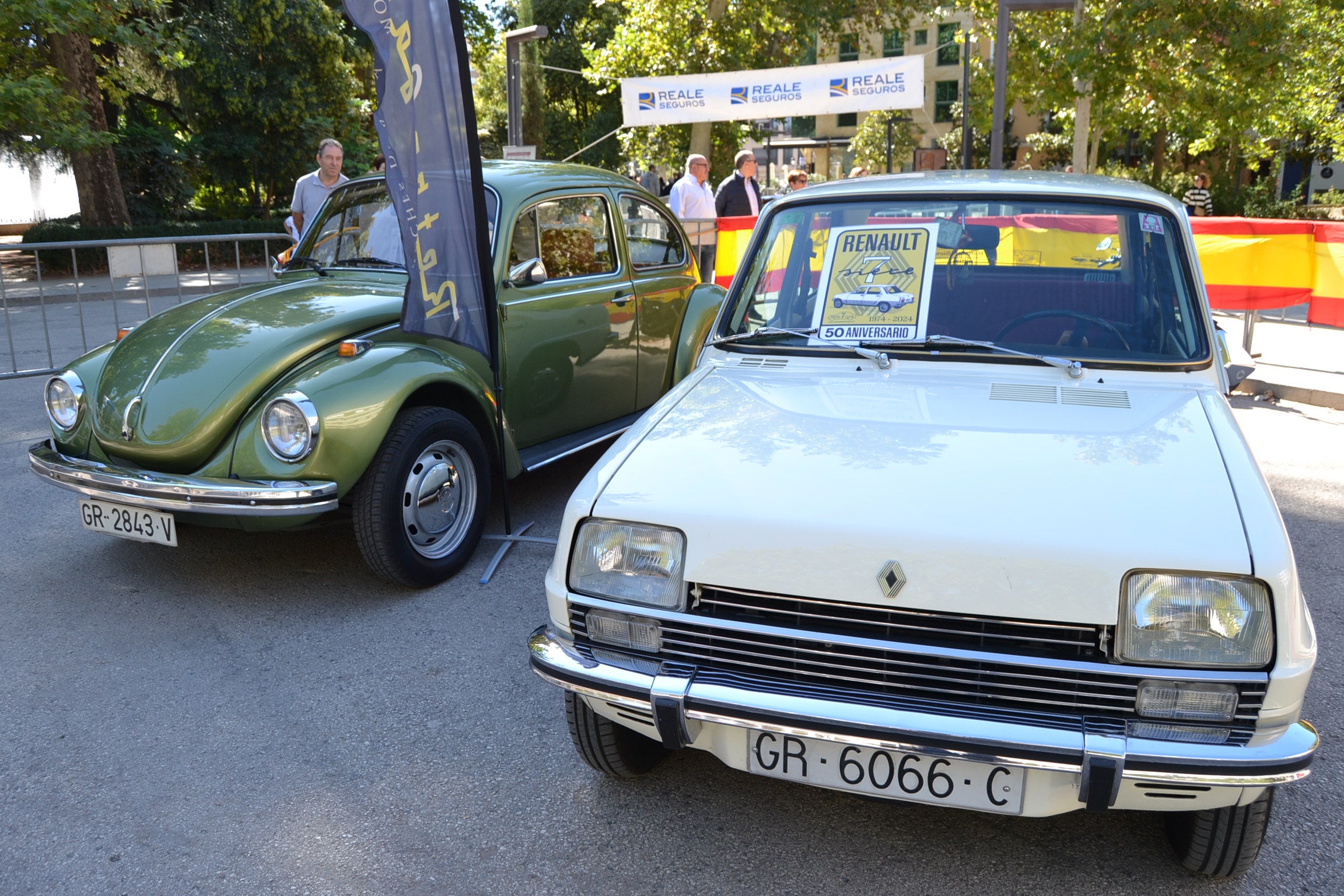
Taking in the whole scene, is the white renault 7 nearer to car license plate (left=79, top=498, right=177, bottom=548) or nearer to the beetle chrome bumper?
the beetle chrome bumper

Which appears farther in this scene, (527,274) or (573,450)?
(573,450)

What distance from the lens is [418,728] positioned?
11.2 feet

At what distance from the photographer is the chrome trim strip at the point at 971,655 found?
6.93 ft

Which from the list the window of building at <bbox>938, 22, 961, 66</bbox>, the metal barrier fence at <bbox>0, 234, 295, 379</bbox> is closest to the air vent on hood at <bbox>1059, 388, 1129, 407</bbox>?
the metal barrier fence at <bbox>0, 234, 295, 379</bbox>

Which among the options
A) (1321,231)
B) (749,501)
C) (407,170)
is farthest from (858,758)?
(1321,231)

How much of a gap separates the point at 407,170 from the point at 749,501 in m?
2.99

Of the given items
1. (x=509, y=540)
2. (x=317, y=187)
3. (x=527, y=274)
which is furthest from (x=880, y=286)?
(x=317, y=187)

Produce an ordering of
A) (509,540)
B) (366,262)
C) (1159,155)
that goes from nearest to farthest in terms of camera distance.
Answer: (509,540)
(366,262)
(1159,155)

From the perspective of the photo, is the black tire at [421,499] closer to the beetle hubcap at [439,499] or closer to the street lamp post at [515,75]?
the beetle hubcap at [439,499]

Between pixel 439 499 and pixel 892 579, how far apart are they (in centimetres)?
282

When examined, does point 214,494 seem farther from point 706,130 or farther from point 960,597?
point 706,130

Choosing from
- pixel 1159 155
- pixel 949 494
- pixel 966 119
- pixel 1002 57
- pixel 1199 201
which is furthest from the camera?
pixel 1159 155

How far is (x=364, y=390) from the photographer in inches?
167

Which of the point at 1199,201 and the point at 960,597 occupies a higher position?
the point at 1199,201
